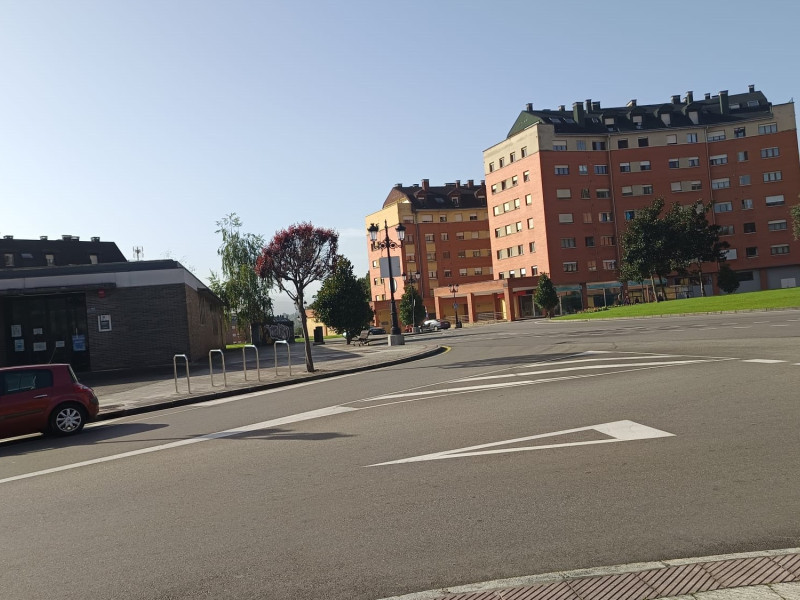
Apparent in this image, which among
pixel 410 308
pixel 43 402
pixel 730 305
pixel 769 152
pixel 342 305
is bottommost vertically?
pixel 730 305

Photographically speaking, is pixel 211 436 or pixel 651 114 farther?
pixel 651 114

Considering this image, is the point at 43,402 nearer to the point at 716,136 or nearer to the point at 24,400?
the point at 24,400

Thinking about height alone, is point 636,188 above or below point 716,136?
below

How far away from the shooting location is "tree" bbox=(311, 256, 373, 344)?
47.2m

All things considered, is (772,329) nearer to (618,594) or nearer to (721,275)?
(618,594)

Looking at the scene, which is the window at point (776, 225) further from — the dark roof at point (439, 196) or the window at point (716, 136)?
A: the dark roof at point (439, 196)

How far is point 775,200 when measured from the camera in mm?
80750

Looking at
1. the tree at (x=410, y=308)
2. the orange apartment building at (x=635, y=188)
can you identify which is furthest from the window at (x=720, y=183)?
the tree at (x=410, y=308)

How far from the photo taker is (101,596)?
429cm

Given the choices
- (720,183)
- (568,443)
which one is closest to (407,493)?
(568,443)

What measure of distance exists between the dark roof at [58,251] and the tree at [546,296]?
44000mm

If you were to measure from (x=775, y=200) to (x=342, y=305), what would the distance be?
190 ft

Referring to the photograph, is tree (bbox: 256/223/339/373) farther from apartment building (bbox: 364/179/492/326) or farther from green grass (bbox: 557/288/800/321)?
apartment building (bbox: 364/179/492/326)

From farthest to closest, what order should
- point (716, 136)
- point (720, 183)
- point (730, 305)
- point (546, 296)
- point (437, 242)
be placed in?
point (437, 242) < point (716, 136) < point (720, 183) < point (546, 296) < point (730, 305)
